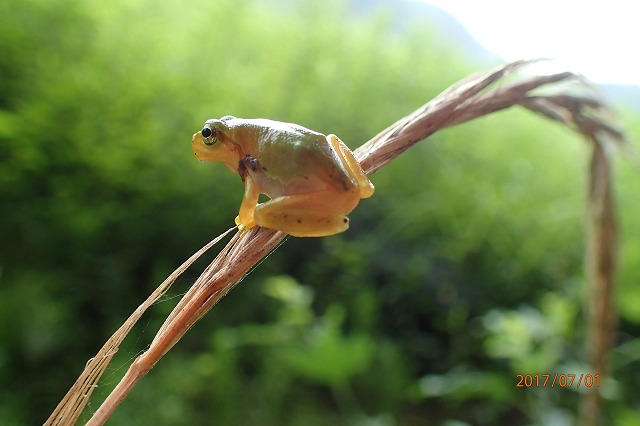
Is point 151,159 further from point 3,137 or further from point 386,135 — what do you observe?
point 386,135

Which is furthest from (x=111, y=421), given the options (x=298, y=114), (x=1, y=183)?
(x=298, y=114)

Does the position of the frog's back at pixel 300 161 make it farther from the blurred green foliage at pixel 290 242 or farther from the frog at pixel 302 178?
the blurred green foliage at pixel 290 242

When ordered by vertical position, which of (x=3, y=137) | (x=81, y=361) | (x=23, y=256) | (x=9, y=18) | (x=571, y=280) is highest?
(x=9, y=18)

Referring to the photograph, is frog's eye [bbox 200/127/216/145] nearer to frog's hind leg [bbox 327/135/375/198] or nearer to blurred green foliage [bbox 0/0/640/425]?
frog's hind leg [bbox 327/135/375/198]
